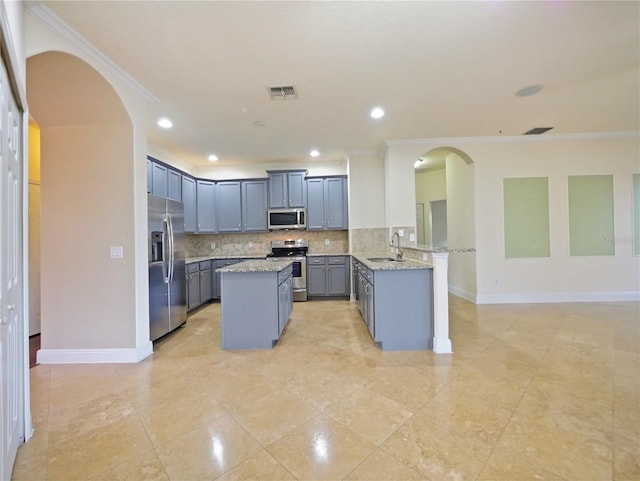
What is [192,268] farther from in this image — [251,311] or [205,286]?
[251,311]

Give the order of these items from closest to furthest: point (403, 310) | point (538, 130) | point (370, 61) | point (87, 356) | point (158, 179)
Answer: point (370, 61) < point (87, 356) < point (403, 310) < point (158, 179) < point (538, 130)

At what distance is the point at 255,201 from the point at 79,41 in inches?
153

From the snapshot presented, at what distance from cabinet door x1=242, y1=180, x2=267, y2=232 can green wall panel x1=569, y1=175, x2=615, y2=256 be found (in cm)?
566

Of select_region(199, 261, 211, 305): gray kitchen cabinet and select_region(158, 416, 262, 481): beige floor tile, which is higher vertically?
select_region(199, 261, 211, 305): gray kitchen cabinet

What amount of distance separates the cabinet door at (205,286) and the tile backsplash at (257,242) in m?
0.89

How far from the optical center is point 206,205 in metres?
5.95

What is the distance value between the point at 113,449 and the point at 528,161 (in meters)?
6.46

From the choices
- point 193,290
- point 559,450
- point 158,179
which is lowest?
point 559,450

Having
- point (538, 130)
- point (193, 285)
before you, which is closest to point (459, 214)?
point (538, 130)

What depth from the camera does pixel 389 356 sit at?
2.98m

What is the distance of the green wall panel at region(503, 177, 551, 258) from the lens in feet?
16.3

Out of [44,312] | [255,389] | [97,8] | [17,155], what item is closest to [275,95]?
[97,8]

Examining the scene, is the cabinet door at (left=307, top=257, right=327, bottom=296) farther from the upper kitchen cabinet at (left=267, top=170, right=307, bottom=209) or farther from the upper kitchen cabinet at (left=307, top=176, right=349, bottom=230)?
the upper kitchen cabinet at (left=267, top=170, right=307, bottom=209)

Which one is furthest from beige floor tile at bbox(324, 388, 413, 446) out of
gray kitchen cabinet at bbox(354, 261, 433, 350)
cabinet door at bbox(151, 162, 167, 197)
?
cabinet door at bbox(151, 162, 167, 197)
